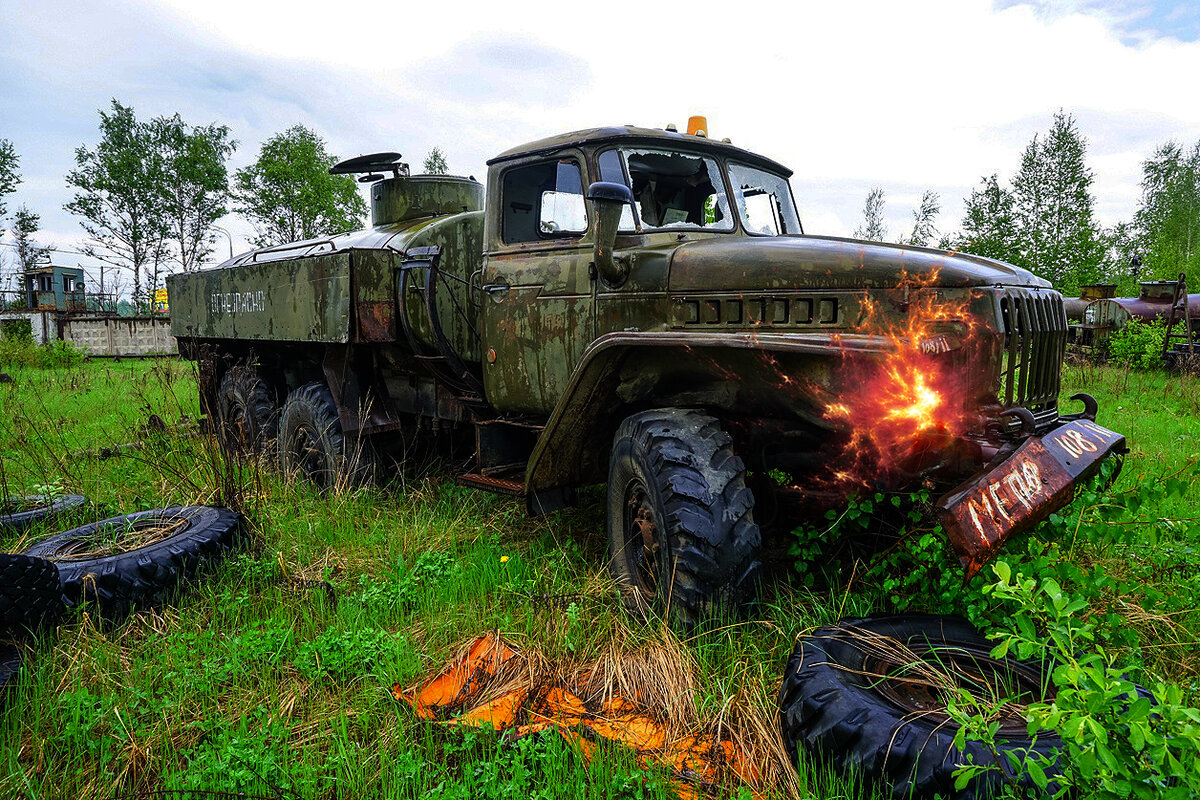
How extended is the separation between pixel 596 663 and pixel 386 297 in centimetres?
310

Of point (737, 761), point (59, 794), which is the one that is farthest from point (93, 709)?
point (737, 761)

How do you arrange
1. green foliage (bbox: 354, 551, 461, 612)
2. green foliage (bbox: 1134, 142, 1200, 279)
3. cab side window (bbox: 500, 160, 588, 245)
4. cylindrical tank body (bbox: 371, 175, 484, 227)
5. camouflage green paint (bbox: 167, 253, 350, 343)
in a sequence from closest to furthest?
green foliage (bbox: 354, 551, 461, 612) → cab side window (bbox: 500, 160, 588, 245) → camouflage green paint (bbox: 167, 253, 350, 343) → cylindrical tank body (bbox: 371, 175, 484, 227) → green foliage (bbox: 1134, 142, 1200, 279)

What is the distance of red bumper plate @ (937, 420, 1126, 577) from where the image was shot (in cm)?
222

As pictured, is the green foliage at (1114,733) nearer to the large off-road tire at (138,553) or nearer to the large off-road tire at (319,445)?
the large off-road tire at (138,553)

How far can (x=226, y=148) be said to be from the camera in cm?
3603

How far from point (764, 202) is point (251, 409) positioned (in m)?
4.71

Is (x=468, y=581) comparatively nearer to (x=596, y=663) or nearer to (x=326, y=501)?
(x=596, y=663)

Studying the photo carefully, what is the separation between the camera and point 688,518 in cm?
275

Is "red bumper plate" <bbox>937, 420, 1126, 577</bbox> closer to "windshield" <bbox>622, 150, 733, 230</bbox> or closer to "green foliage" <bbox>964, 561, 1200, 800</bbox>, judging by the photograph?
"green foliage" <bbox>964, 561, 1200, 800</bbox>

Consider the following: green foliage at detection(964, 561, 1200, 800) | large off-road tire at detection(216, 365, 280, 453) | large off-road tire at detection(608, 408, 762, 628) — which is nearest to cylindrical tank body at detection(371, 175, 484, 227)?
large off-road tire at detection(216, 365, 280, 453)

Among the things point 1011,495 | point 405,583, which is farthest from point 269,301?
point 1011,495

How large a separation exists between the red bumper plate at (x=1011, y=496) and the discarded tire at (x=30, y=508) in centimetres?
458

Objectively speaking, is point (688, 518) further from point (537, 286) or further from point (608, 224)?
point (537, 286)

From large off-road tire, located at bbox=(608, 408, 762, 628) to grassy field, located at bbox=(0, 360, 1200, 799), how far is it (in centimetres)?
14
